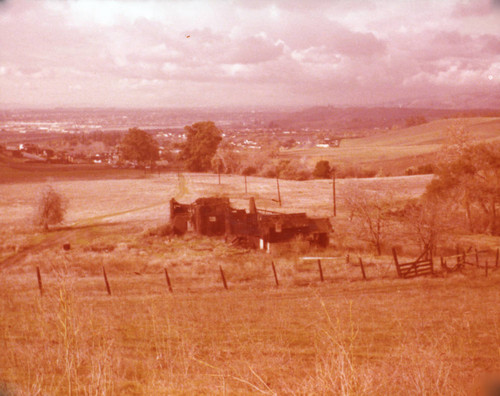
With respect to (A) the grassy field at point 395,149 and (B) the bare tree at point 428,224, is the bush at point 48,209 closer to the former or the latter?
(B) the bare tree at point 428,224

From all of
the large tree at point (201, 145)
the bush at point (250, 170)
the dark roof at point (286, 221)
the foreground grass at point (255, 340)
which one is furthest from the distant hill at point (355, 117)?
the foreground grass at point (255, 340)

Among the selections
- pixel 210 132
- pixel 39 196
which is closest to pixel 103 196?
pixel 39 196

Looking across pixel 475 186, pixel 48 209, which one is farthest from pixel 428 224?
pixel 48 209

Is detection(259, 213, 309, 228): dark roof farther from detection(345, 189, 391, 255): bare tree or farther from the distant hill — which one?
the distant hill

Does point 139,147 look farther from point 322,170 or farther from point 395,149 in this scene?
point 395,149

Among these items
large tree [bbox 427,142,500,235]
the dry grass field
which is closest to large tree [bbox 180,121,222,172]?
the dry grass field

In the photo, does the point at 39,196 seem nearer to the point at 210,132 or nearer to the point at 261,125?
the point at 210,132
